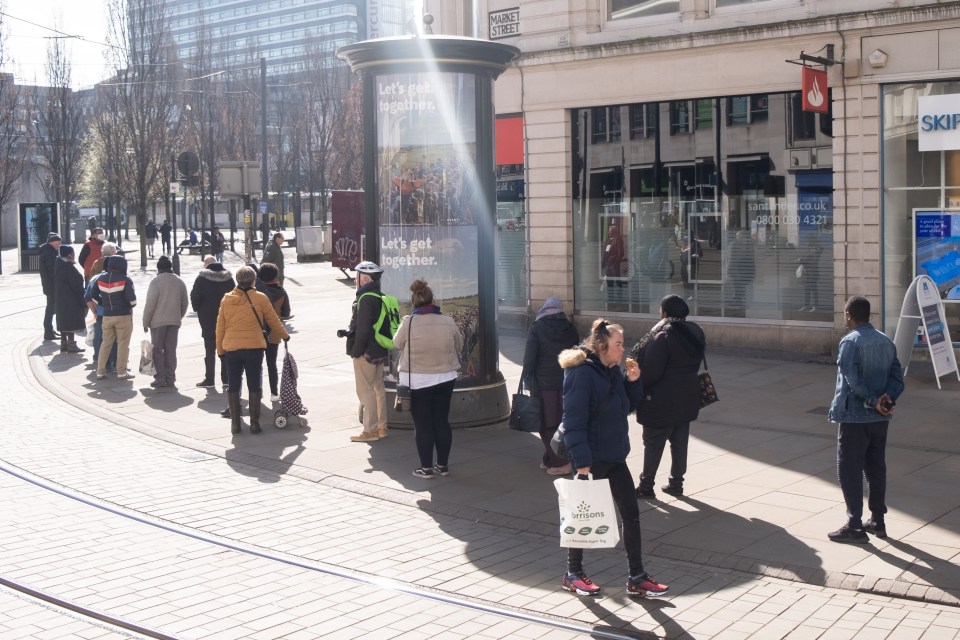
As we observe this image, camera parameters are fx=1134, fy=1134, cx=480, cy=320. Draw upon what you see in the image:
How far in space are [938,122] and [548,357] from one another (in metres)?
9.35

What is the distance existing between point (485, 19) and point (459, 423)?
39.1 feet

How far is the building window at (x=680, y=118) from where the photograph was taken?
755 inches

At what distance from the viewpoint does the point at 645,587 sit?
6812 mm

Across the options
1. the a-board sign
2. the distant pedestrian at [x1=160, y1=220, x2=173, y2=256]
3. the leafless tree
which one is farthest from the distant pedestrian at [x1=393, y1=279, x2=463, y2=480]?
the leafless tree

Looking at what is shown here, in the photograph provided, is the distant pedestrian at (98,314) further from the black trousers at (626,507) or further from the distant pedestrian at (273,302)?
the black trousers at (626,507)

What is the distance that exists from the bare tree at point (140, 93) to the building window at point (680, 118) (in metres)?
29.8

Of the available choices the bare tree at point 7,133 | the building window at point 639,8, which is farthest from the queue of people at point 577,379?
the bare tree at point 7,133

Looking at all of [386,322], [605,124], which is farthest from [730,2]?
[386,322]

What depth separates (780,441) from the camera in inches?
450

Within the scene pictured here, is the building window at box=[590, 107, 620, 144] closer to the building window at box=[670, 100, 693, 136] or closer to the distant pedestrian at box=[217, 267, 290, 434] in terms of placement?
the building window at box=[670, 100, 693, 136]

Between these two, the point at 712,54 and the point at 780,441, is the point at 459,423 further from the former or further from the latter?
the point at 712,54

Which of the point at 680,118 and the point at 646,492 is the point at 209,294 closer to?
the point at 646,492

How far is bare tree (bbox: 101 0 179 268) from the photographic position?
1762 inches

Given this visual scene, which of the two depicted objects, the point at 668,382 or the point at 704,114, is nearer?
the point at 668,382
